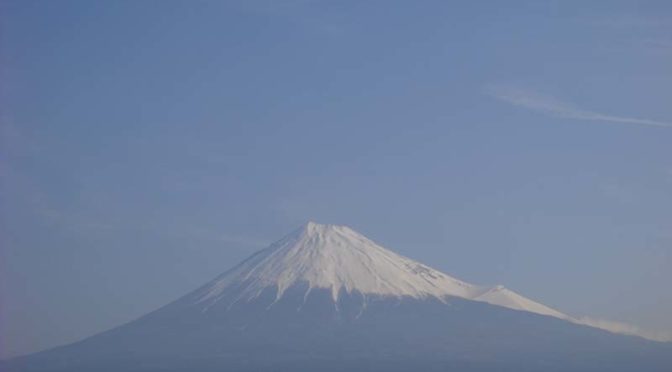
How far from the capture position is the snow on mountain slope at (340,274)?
387 ft

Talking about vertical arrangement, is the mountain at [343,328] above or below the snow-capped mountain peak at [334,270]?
below

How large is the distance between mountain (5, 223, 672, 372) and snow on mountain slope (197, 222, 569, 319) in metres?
0.15

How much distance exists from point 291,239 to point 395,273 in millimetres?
11211

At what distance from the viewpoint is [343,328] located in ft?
357

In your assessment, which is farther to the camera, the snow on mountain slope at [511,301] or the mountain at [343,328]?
the snow on mountain slope at [511,301]

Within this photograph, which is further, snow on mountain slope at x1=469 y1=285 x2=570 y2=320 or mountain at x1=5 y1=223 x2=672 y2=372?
snow on mountain slope at x1=469 y1=285 x2=570 y2=320

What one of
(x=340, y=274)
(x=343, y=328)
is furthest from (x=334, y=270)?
(x=343, y=328)

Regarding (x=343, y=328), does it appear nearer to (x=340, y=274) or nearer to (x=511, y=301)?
(x=340, y=274)

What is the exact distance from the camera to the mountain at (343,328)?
100m

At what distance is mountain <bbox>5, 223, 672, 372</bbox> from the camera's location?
100 metres

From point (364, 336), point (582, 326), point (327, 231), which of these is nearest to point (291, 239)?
point (327, 231)

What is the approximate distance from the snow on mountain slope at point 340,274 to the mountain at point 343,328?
5.7 inches

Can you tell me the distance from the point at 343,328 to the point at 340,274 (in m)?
11.1

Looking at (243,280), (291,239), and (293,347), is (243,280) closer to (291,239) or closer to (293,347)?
(291,239)
